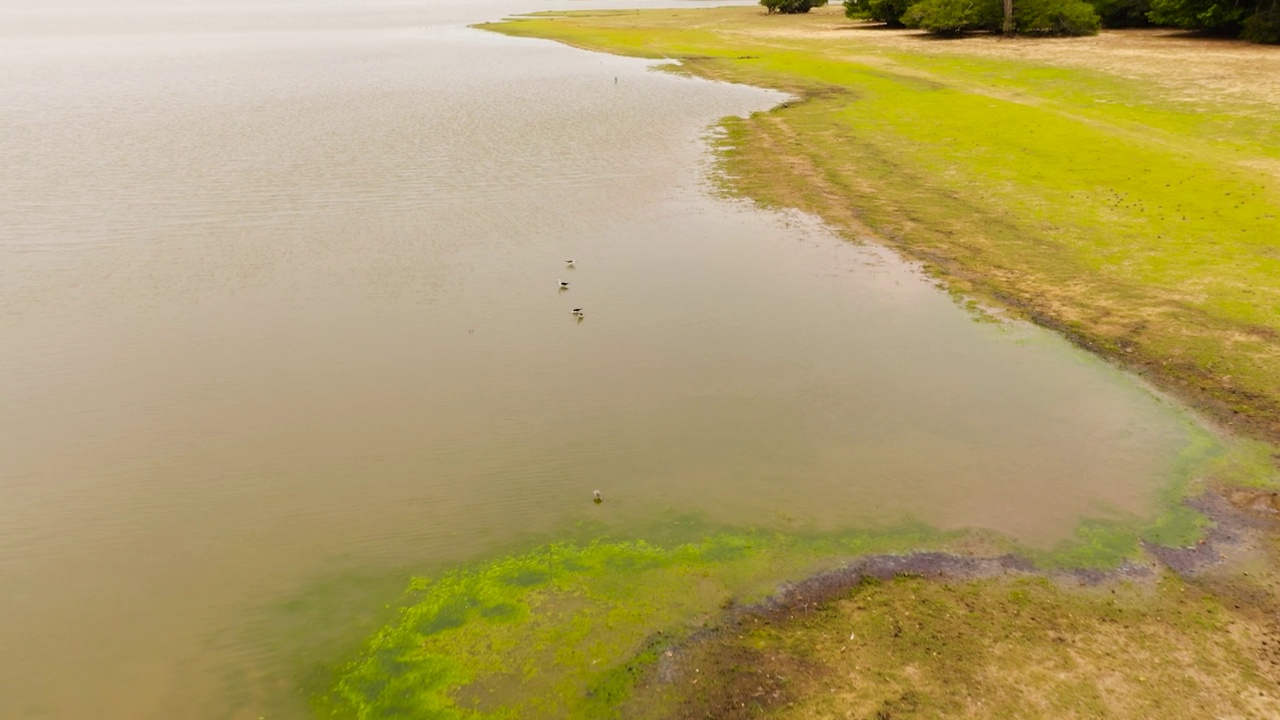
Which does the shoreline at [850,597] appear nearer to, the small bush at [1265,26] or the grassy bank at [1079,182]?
the grassy bank at [1079,182]

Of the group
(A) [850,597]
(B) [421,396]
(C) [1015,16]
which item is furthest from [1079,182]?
(C) [1015,16]

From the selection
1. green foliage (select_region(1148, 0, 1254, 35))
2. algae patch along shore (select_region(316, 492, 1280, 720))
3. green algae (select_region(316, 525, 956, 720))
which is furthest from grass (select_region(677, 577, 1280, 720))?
green foliage (select_region(1148, 0, 1254, 35))

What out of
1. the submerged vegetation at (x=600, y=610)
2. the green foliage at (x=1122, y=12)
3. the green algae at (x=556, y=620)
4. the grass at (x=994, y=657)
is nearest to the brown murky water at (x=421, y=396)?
the submerged vegetation at (x=600, y=610)

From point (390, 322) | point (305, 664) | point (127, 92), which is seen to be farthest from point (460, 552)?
point (127, 92)

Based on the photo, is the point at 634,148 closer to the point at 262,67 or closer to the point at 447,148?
the point at 447,148

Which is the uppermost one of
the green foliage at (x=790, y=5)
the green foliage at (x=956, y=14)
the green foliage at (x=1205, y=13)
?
the green foliage at (x=790, y=5)
